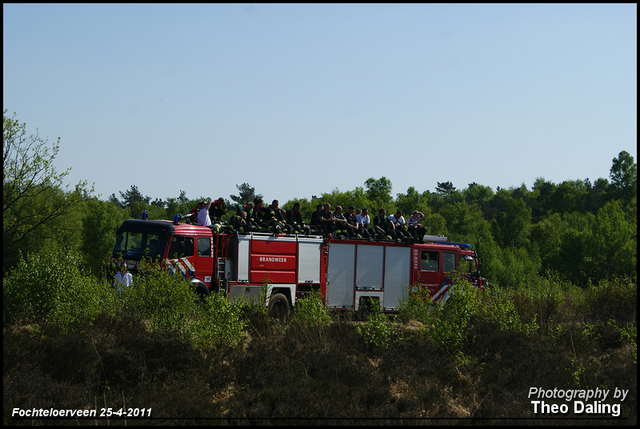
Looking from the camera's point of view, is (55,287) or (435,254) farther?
(435,254)

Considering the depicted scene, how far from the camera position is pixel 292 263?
56.1 feet

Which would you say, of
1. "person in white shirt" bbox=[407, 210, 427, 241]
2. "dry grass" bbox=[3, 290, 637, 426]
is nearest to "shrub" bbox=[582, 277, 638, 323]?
"dry grass" bbox=[3, 290, 637, 426]

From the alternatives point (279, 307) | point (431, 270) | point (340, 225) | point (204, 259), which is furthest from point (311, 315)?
point (431, 270)

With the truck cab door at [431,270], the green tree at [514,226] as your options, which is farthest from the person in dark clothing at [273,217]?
the green tree at [514,226]

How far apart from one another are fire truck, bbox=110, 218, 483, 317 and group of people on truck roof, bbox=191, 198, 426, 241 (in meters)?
0.23

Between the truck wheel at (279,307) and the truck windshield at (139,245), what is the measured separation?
11.2ft

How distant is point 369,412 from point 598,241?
67161mm

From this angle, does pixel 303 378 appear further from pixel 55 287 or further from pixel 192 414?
pixel 55 287

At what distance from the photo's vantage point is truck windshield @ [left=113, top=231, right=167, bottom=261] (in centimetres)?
1476

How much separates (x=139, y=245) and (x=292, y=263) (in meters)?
4.45

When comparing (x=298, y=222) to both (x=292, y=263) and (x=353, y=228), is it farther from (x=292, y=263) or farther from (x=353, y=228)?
(x=353, y=228)

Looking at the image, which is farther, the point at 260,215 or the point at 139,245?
the point at 260,215

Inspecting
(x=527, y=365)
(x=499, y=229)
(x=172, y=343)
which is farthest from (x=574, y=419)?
(x=499, y=229)

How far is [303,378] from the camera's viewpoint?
38.2ft
